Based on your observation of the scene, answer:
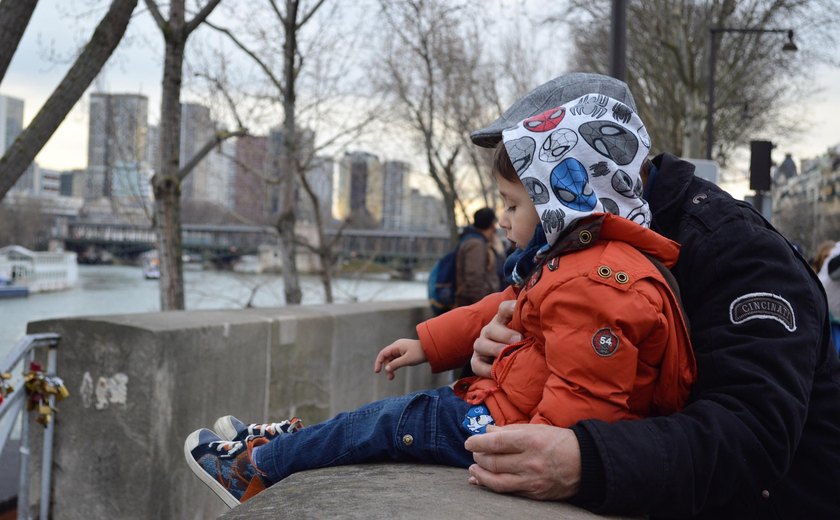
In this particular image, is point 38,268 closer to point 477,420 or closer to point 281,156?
point 281,156

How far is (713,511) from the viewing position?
1.73 metres

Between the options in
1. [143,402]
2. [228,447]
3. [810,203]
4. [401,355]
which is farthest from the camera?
[810,203]

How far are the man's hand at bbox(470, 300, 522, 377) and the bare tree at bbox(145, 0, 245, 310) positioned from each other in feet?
25.0

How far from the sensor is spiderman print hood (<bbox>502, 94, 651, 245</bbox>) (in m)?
1.81

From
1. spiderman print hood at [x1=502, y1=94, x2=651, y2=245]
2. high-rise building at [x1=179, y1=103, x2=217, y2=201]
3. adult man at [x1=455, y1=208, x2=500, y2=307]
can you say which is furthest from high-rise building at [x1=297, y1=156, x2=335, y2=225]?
spiderman print hood at [x1=502, y1=94, x2=651, y2=245]

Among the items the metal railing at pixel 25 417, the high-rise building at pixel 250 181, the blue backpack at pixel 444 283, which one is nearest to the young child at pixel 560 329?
the metal railing at pixel 25 417

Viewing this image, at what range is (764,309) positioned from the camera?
162 centimetres

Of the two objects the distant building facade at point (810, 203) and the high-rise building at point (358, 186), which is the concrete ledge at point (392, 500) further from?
the distant building facade at point (810, 203)

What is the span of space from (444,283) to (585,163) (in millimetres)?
6928

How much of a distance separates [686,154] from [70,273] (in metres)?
16.1

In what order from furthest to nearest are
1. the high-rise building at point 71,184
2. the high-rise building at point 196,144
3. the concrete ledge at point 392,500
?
the high-rise building at point 196,144 < the high-rise building at point 71,184 < the concrete ledge at point 392,500

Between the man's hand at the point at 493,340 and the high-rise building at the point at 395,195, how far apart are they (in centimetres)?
1806

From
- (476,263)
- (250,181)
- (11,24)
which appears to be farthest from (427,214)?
(11,24)

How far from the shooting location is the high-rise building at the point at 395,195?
834 inches
